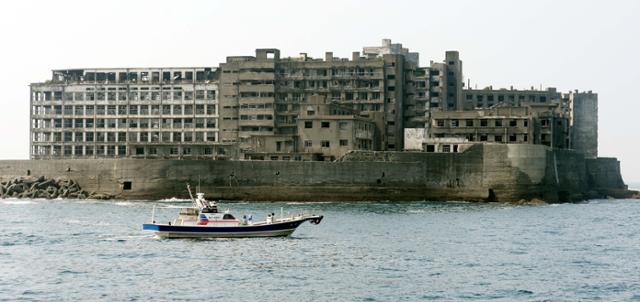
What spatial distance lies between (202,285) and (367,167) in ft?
268

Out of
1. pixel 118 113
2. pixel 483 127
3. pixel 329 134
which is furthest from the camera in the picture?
pixel 118 113

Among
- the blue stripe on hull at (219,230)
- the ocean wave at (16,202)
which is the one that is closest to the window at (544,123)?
the ocean wave at (16,202)

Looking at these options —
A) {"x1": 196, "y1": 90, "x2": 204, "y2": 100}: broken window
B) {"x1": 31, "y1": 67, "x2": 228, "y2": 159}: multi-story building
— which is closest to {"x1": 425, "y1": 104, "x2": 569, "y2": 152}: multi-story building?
{"x1": 31, "y1": 67, "x2": 228, "y2": 159}: multi-story building

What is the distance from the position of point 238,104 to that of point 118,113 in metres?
23.4

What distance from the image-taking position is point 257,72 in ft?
586

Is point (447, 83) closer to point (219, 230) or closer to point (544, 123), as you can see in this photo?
point (544, 123)

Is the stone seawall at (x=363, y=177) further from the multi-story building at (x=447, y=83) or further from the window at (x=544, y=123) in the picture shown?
the multi-story building at (x=447, y=83)

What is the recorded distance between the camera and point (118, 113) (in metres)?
186

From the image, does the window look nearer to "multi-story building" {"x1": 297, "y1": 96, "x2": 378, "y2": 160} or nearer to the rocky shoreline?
"multi-story building" {"x1": 297, "y1": 96, "x2": 378, "y2": 160}

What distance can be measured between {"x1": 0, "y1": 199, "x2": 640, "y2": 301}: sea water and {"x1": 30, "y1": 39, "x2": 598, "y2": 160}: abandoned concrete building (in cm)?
5720

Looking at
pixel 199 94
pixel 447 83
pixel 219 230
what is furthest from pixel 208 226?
pixel 447 83

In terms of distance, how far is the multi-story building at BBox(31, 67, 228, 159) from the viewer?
184 meters

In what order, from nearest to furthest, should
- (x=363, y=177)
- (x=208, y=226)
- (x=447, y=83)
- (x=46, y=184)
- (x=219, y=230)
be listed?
(x=208, y=226) → (x=219, y=230) → (x=363, y=177) → (x=46, y=184) → (x=447, y=83)

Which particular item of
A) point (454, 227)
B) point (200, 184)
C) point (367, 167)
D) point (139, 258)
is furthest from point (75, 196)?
point (139, 258)
